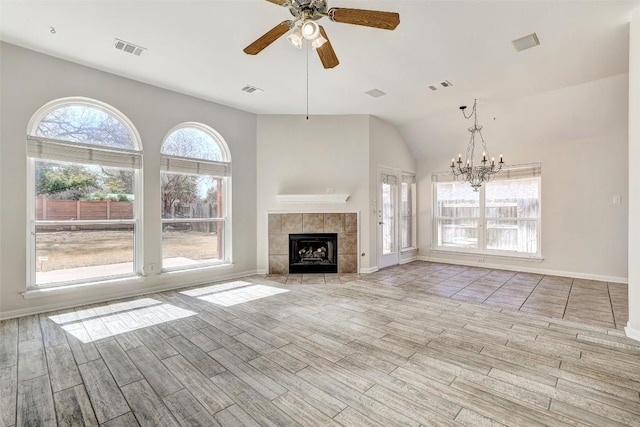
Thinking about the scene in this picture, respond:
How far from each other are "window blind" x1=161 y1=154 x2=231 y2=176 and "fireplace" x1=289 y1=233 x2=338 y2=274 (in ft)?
5.92

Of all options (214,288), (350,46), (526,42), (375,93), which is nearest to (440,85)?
(375,93)

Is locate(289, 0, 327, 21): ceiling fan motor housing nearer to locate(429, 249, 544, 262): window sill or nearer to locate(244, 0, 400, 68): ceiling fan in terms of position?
locate(244, 0, 400, 68): ceiling fan

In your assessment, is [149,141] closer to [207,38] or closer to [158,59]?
[158,59]

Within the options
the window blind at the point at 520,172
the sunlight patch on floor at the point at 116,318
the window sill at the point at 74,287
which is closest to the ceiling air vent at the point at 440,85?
the window blind at the point at 520,172

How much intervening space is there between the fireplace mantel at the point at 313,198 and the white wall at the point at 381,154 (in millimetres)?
690

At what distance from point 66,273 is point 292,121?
434 cm

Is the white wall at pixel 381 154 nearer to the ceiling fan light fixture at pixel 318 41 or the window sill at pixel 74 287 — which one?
the ceiling fan light fixture at pixel 318 41

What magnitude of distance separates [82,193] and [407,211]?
6416 mm

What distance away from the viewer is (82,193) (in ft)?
13.2

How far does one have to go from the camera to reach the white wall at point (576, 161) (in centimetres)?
490

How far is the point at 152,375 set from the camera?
2285mm

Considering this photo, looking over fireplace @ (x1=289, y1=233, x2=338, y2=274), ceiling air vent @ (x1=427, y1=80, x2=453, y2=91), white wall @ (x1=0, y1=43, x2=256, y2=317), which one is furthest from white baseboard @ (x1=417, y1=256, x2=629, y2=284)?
white wall @ (x1=0, y1=43, x2=256, y2=317)

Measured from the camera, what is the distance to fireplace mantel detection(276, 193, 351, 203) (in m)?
5.68

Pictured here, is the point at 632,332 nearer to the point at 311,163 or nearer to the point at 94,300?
the point at 311,163
